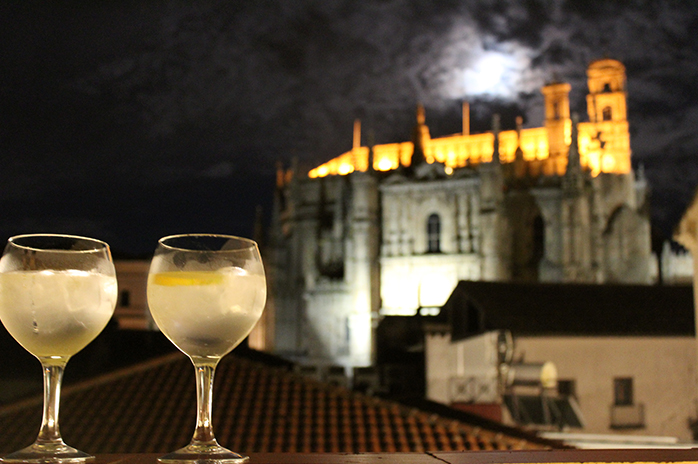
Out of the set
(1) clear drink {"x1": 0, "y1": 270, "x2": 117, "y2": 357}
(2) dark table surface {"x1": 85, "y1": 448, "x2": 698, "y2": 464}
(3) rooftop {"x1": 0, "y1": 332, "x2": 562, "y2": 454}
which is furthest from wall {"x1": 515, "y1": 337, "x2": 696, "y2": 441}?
(1) clear drink {"x1": 0, "y1": 270, "x2": 117, "y2": 357}

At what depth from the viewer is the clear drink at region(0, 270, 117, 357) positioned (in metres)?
2.29

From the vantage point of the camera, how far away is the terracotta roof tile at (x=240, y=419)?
43.5ft

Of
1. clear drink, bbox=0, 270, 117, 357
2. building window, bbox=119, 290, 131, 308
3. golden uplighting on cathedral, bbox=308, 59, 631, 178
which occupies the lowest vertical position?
clear drink, bbox=0, 270, 117, 357

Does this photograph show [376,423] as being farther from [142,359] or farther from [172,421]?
[142,359]

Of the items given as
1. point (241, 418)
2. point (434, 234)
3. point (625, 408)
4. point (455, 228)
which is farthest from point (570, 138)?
point (241, 418)

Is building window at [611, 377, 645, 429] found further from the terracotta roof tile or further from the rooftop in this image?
the terracotta roof tile

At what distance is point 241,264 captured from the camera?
92.3 inches

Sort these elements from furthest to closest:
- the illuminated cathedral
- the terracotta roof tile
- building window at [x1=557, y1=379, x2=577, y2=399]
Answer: the illuminated cathedral
building window at [x1=557, y1=379, x2=577, y2=399]
the terracotta roof tile

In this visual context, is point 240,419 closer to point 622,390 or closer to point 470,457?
point 470,457

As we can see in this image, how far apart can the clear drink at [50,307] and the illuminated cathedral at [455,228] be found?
43016mm

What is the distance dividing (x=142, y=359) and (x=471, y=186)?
33222 mm

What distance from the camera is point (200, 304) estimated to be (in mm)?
2305

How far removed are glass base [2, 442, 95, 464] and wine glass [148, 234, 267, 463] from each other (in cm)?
40

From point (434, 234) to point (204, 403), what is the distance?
46926 mm
